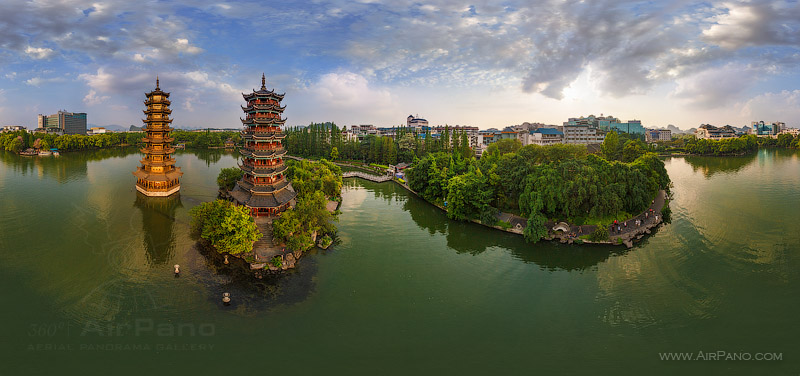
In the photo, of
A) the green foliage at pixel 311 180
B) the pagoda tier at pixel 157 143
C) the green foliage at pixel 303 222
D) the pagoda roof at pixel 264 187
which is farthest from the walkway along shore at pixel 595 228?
the pagoda tier at pixel 157 143

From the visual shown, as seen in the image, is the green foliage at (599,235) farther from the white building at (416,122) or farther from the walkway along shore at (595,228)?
A: the white building at (416,122)

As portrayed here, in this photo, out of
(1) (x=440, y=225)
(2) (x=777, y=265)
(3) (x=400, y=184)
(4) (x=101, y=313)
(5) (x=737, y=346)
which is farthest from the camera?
(3) (x=400, y=184)

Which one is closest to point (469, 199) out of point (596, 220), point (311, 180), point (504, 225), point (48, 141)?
point (504, 225)

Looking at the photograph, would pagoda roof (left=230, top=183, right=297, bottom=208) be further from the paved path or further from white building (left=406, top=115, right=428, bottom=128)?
white building (left=406, top=115, right=428, bottom=128)

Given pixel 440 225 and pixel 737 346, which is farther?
pixel 440 225

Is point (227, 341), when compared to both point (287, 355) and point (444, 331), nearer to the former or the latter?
point (287, 355)

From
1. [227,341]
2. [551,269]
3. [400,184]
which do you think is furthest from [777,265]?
[400,184]

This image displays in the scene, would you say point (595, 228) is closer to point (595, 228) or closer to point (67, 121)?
point (595, 228)

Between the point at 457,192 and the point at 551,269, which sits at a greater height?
the point at 457,192
